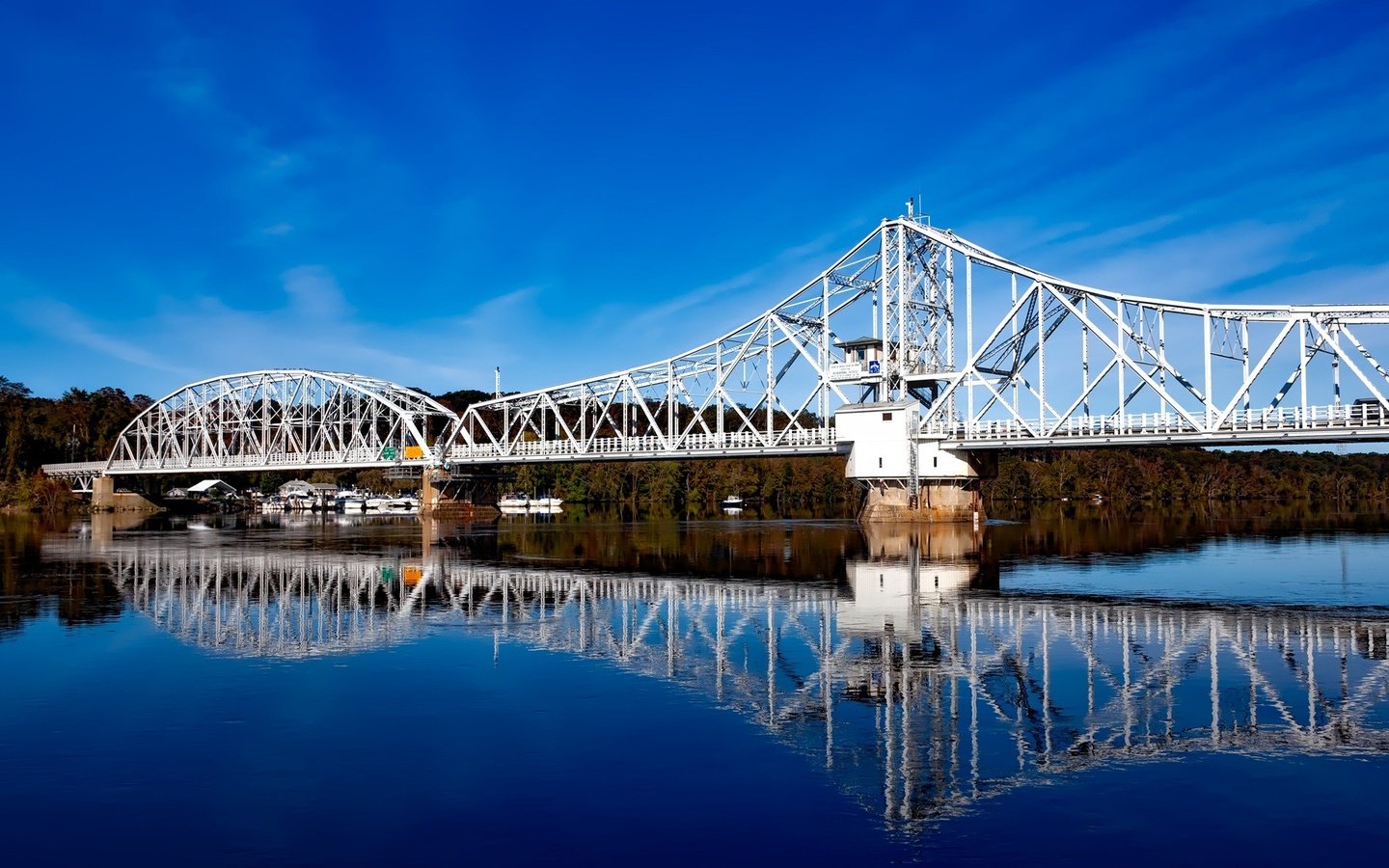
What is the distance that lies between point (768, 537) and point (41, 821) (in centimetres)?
5877

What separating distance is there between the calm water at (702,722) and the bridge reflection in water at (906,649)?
0.11 m

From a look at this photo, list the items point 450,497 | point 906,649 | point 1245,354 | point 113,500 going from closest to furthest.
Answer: point 906,649 → point 1245,354 → point 450,497 → point 113,500

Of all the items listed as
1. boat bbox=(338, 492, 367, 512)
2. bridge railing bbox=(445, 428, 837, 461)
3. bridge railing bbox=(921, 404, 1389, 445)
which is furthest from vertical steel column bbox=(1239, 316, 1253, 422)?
boat bbox=(338, 492, 367, 512)

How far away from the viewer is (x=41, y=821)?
12750 mm

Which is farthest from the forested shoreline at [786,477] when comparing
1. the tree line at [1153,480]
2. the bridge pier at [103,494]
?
the bridge pier at [103,494]

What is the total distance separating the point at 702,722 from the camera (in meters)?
17.7

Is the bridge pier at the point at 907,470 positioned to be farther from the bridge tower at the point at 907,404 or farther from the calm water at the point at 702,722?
the calm water at the point at 702,722

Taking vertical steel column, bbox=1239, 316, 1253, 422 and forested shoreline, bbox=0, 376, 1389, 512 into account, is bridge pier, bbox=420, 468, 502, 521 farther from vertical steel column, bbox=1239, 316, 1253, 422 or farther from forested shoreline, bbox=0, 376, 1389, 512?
vertical steel column, bbox=1239, 316, 1253, 422

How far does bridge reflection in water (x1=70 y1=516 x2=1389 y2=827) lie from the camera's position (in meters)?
15.9

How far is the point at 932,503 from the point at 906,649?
5956cm

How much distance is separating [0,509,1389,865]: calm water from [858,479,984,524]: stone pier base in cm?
4194

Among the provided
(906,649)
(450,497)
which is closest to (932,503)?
(906,649)

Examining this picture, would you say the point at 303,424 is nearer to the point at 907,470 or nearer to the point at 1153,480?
the point at 907,470

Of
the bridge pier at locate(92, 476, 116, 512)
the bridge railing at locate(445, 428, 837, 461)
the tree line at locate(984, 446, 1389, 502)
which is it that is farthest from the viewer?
the tree line at locate(984, 446, 1389, 502)
